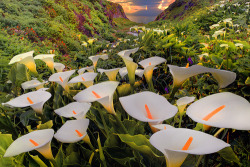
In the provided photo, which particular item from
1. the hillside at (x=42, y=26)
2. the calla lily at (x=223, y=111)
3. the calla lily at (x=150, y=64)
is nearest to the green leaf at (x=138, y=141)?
the calla lily at (x=223, y=111)

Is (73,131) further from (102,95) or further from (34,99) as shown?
(34,99)

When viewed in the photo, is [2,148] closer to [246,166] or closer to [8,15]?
[246,166]

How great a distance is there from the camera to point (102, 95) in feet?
2.97

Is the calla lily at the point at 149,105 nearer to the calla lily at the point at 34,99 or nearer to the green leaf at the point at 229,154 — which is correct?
the green leaf at the point at 229,154

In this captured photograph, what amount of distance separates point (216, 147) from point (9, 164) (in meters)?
1.05

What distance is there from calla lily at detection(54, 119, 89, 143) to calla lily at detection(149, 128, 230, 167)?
0.36 m

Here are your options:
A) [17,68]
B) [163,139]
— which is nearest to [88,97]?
[163,139]

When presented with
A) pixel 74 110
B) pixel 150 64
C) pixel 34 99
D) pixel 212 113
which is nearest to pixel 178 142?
pixel 212 113

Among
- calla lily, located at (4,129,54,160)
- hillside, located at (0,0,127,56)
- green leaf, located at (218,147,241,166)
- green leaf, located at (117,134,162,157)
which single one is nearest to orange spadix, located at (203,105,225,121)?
green leaf, located at (117,134,162,157)

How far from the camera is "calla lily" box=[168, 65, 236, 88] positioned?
863 millimetres

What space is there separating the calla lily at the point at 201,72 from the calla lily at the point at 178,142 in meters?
0.36

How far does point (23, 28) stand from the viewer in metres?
6.91

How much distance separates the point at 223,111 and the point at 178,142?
0.22 metres

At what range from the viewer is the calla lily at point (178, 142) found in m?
0.59
